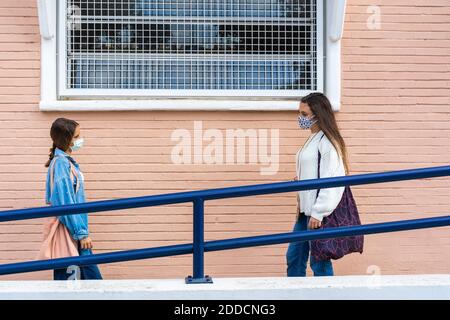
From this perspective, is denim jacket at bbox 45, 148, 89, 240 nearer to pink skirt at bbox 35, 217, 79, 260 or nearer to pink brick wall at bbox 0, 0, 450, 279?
pink skirt at bbox 35, 217, 79, 260

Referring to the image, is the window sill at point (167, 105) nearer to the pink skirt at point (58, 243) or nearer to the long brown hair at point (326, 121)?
the long brown hair at point (326, 121)

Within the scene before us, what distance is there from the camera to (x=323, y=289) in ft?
13.4

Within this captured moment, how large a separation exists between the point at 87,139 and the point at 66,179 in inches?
47.2

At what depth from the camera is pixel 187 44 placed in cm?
680

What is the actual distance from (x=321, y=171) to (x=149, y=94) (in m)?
2.11

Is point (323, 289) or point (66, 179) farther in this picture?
point (66, 179)

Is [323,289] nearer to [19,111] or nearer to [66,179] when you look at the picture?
[66,179]

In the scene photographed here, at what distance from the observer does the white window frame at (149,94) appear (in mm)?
6551

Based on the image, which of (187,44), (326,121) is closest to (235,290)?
(326,121)

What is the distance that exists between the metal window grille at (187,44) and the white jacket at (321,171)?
161cm

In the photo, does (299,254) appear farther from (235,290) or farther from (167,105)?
(167,105)

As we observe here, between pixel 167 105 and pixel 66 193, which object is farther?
pixel 167 105
